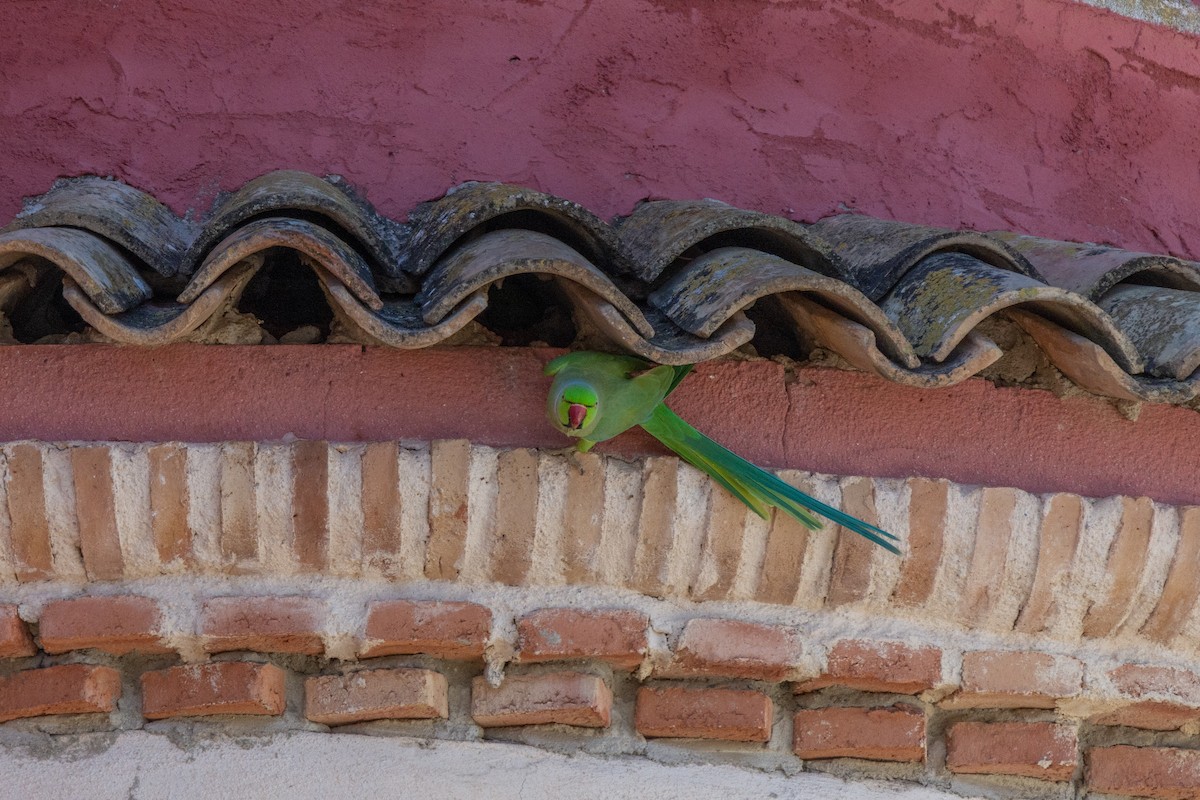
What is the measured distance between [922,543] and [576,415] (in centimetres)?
62

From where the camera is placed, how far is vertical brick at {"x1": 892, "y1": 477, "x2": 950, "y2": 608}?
6.77ft

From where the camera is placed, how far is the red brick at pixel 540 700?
199 centimetres

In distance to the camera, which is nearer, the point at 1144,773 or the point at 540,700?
the point at 540,700

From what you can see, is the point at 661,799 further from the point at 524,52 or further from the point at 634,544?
the point at 524,52

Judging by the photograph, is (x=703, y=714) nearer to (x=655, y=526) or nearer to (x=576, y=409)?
(x=655, y=526)

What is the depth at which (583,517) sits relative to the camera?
1.99 m

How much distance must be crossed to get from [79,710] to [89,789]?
0.39 feet

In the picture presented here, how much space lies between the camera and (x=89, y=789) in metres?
1.92

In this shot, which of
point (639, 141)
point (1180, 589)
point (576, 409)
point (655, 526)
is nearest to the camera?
point (576, 409)

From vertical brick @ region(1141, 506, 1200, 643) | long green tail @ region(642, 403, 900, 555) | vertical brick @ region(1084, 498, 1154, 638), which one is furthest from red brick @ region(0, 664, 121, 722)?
vertical brick @ region(1141, 506, 1200, 643)

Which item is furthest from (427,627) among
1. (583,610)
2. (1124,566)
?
(1124,566)

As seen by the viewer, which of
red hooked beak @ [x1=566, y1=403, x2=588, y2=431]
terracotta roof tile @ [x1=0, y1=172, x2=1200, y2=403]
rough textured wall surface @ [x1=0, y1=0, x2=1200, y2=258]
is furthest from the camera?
rough textured wall surface @ [x1=0, y1=0, x2=1200, y2=258]

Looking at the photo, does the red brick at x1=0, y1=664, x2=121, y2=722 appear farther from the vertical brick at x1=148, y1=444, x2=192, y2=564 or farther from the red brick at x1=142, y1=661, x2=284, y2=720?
the vertical brick at x1=148, y1=444, x2=192, y2=564

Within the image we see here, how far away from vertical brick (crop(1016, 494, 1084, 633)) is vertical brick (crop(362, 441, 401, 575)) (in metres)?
1.03
